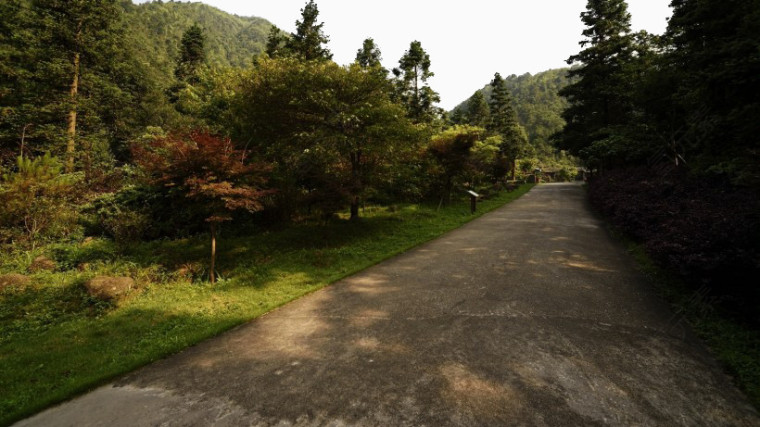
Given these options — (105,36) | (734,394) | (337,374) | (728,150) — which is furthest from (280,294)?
(105,36)

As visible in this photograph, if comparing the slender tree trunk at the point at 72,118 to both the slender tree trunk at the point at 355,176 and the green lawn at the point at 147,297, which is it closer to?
the green lawn at the point at 147,297

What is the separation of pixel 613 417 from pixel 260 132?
36.9 ft

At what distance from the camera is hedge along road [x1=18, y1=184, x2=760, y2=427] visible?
112 inches

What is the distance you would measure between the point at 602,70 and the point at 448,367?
88.6 ft

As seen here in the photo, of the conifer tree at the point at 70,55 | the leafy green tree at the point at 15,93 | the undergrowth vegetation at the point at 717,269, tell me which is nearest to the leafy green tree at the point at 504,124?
the undergrowth vegetation at the point at 717,269

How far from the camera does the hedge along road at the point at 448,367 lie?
284cm

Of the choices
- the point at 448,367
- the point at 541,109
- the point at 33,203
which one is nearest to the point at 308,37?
the point at 33,203

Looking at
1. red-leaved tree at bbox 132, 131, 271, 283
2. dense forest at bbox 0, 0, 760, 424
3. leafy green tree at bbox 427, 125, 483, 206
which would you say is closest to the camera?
dense forest at bbox 0, 0, 760, 424

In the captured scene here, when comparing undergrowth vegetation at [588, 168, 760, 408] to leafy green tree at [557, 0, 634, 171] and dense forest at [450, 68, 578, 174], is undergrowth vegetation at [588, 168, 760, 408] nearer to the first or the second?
leafy green tree at [557, 0, 634, 171]

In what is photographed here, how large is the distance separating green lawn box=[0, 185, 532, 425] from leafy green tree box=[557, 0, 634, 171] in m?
18.1

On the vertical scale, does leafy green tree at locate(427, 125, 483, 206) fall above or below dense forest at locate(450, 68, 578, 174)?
below

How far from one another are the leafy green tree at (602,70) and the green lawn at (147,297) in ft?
59.5

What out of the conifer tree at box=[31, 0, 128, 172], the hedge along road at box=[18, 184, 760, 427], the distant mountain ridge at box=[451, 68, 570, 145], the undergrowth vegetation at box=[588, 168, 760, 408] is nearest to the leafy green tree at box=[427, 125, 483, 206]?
the undergrowth vegetation at box=[588, 168, 760, 408]

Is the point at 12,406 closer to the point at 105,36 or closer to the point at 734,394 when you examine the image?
the point at 734,394
